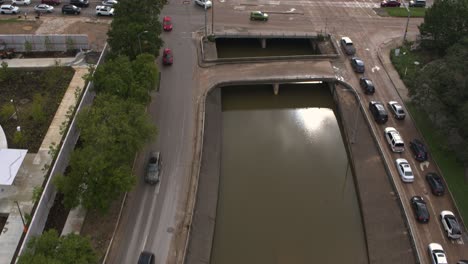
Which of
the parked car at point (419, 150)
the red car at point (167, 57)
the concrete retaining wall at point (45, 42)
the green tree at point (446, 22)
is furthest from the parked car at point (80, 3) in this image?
the parked car at point (419, 150)

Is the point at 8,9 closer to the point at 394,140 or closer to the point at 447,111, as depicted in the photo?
the point at 394,140

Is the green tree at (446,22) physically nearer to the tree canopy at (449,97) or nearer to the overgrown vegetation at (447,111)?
the overgrown vegetation at (447,111)

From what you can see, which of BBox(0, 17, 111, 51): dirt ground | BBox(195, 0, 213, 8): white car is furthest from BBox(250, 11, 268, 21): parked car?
BBox(0, 17, 111, 51): dirt ground

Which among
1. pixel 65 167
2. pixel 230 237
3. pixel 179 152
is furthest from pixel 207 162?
pixel 65 167

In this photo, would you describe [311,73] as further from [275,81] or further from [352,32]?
[352,32]

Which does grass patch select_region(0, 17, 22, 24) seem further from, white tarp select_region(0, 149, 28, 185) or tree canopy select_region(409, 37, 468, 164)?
tree canopy select_region(409, 37, 468, 164)

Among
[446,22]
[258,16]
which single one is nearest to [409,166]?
[446,22]
